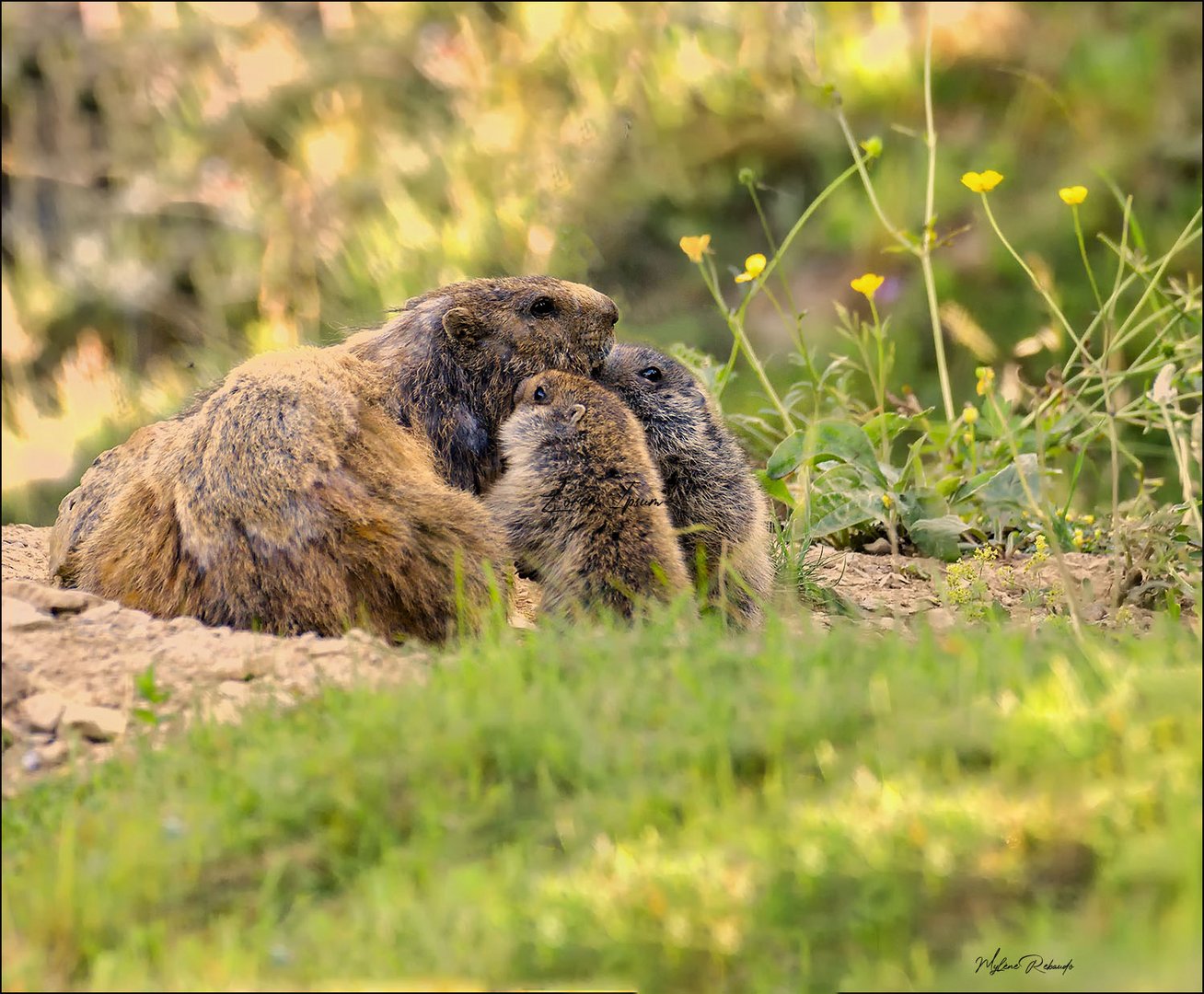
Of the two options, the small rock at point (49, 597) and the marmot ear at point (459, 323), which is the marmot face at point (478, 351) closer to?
the marmot ear at point (459, 323)

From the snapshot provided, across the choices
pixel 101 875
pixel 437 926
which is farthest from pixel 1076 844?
pixel 101 875

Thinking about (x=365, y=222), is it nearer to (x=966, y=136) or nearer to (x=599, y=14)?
(x=599, y=14)

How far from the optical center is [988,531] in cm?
562

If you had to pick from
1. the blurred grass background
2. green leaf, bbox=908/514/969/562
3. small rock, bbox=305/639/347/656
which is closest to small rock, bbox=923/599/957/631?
green leaf, bbox=908/514/969/562

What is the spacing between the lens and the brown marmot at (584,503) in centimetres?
422

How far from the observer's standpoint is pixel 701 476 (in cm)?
483

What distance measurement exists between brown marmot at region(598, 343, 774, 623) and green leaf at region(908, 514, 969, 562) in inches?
23.9

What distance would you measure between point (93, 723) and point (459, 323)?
1938mm

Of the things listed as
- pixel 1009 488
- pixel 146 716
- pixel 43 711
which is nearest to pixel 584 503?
pixel 146 716

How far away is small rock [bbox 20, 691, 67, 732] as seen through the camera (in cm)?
319
